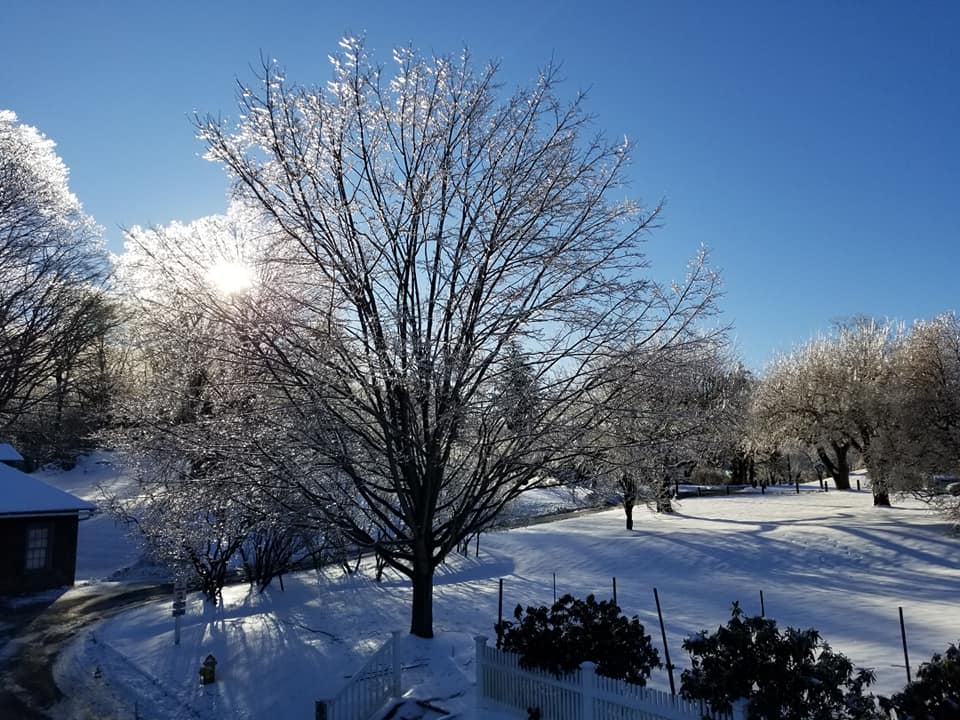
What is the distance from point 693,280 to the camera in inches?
388

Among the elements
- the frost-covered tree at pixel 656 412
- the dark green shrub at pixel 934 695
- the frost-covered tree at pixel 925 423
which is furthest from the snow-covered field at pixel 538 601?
the dark green shrub at pixel 934 695

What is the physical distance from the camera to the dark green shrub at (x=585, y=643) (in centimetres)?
786

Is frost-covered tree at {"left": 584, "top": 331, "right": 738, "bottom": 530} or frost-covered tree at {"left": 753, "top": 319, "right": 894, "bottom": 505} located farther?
frost-covered tree at {"left": 753, "top": 319, "right": 894, "bottom": 505}

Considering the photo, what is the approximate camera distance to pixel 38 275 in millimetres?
23234

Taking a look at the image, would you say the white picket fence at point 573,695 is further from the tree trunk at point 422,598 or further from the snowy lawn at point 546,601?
the tree trunk at point 422,598

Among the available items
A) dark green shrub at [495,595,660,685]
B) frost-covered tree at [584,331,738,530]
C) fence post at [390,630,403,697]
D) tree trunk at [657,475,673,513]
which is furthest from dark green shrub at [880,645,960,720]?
tree trunk at [657,475,673,513]

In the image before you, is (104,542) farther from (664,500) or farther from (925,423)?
(925,423)

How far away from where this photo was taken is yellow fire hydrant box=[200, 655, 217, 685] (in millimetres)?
11047

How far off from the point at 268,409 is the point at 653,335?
19.5 ft

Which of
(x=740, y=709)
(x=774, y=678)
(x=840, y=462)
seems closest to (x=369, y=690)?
(x=740, y=709)

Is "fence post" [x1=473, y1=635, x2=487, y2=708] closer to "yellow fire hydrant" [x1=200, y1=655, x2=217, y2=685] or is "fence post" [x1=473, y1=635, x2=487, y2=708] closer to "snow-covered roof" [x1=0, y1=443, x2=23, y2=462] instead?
"yellow fire hydrant" [x1=200, y1=655, x2=217, y2=685]

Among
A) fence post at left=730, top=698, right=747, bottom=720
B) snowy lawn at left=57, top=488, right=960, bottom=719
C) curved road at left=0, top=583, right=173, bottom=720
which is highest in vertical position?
fence post at left=730, top=698, right=747, bottom=720

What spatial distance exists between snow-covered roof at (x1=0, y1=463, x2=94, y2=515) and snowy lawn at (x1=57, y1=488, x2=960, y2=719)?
26.8ft

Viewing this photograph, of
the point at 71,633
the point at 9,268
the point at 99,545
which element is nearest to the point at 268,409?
the point at 71,633
